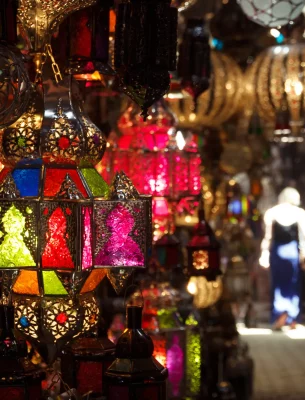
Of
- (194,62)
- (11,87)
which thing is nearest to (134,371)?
(11,87)

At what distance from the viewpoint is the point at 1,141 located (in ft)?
8.27

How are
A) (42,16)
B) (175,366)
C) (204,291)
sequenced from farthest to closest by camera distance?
(204,291) → (175,366) → (42,16)

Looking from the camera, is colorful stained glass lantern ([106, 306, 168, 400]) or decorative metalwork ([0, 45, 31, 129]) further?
colorful stained glass lantern ([106, 306, 168, 400])

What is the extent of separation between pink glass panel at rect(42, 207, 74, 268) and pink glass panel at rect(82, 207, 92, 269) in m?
0.04

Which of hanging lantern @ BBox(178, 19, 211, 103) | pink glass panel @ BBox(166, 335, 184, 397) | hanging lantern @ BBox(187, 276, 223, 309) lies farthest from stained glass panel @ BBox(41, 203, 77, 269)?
hanging lantern @ BBox(187, 276, 223, 309)

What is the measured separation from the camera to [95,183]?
2533 millimetres

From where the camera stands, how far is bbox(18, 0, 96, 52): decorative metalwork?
2504 mm

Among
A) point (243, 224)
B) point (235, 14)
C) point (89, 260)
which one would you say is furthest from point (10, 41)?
point (243, 224)

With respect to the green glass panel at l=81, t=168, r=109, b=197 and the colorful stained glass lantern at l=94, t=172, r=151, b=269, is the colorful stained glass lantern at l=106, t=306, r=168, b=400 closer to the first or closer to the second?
the colorful stained glass lantern at l=94, t=172, r=151, b=269

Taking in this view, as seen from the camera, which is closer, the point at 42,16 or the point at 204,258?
the point at 42,16

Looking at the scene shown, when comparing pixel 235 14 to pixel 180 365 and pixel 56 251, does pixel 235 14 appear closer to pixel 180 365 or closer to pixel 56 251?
pixel 180 365

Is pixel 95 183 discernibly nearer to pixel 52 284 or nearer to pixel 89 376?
pixel 52 284

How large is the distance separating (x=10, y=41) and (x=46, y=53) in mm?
306

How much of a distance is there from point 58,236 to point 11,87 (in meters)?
0.32
